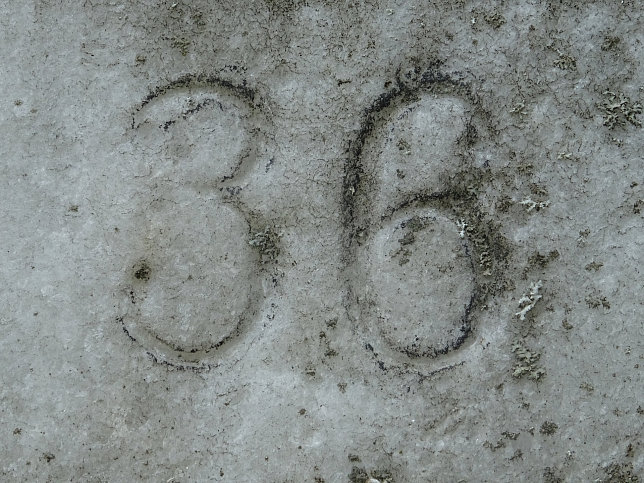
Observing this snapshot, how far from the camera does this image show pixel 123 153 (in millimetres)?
2365

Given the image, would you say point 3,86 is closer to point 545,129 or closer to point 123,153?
point 123,153

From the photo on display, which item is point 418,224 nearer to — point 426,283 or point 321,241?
point 426,283

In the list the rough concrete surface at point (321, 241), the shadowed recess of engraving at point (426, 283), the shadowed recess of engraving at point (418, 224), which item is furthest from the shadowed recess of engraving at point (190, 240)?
the shadowed recess of engraving at point (426, 283)

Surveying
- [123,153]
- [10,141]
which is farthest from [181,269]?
[10,141]

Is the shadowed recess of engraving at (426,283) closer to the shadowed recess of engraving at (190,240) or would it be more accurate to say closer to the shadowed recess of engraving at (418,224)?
Result: the shadowed recess of engraving at (418,224)

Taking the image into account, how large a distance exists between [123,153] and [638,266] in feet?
7.67

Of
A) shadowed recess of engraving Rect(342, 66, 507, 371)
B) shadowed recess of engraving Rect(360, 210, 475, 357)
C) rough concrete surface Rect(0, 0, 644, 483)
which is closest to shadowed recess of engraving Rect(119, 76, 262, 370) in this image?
rough concrete surface Rect(0, 0, 644, 483)

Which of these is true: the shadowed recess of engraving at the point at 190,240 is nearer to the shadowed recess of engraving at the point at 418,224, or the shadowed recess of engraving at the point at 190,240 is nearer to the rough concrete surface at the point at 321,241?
the rough concrete surface at the point at 321,241

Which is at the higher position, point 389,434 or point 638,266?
point 638,266

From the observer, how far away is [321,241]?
238 cm

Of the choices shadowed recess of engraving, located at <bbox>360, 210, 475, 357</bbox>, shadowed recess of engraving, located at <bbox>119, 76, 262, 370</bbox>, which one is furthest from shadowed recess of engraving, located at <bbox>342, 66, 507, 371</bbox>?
shadowed recess of engraving, located at <bbox>119, 76, 262, 370</bbox>

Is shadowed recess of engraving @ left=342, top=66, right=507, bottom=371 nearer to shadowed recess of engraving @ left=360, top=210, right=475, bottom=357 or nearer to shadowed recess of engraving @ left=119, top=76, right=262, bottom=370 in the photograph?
shadowed recess of engraving @ left=360, top=210, right=475, bottom=357

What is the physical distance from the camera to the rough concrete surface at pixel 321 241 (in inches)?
91.4

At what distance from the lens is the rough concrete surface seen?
232 centimetres
